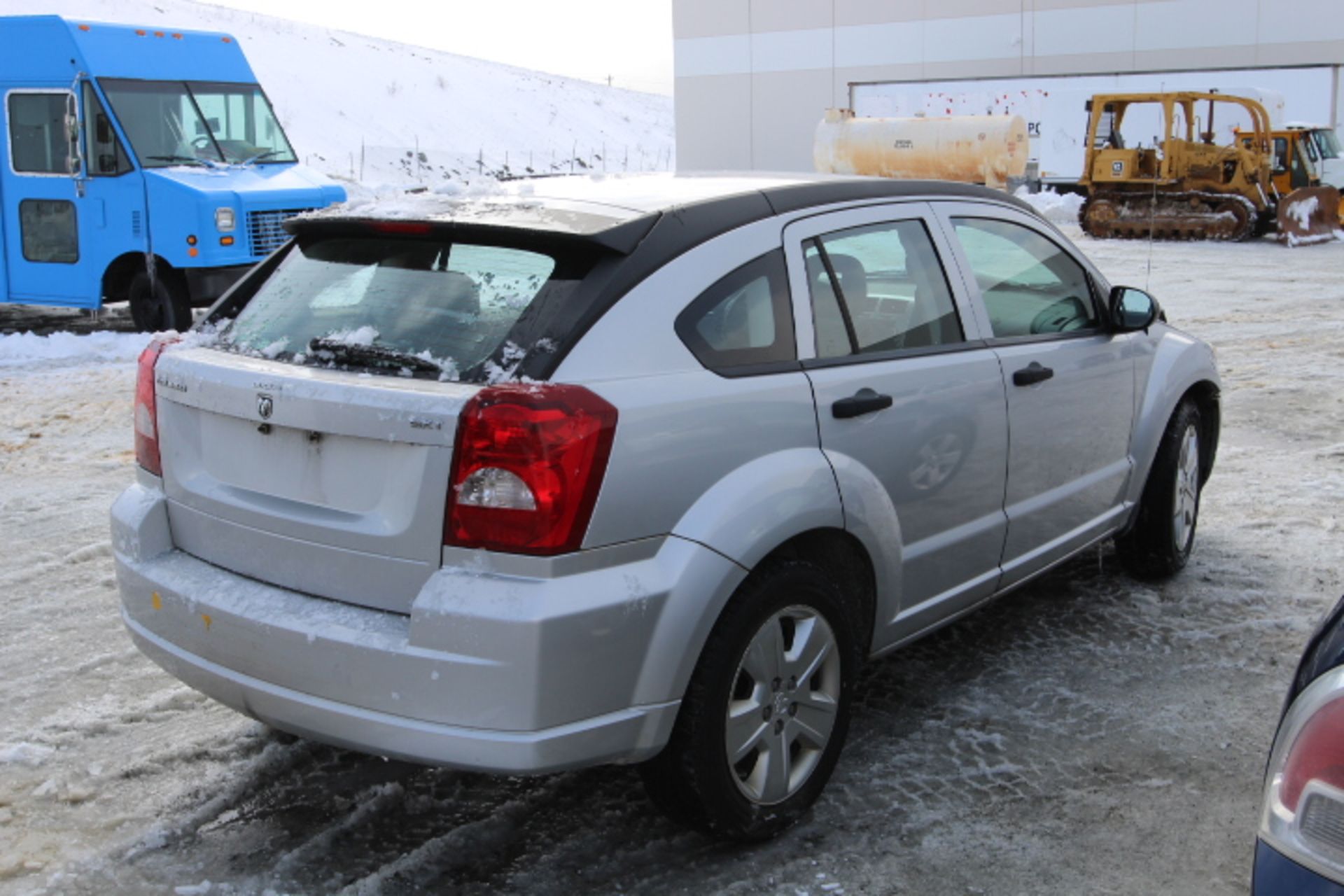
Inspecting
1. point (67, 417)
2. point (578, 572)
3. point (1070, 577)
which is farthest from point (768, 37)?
point (578, 572)

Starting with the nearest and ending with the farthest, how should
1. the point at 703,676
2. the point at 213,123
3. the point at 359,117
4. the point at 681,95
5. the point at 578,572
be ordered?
the point at 578,572 < the point at 703,676 < the point at 213,123 < the point at 681,95 < the point at 359,117

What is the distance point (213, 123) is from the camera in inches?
524

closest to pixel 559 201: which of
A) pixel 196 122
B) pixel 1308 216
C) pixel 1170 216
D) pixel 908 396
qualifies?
pixel 908 396

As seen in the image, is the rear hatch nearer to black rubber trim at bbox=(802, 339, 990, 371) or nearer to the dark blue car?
black rubber trim at bbox=(802, 339, 990, 371)

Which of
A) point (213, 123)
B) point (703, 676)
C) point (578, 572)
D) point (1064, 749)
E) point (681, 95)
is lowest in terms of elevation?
point (1064, 749)

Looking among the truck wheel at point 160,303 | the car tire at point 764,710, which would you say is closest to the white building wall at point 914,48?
the truck wheel at point 160,303

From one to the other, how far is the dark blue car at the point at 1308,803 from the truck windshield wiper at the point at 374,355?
1965 millimetres

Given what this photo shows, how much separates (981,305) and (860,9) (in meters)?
37.8

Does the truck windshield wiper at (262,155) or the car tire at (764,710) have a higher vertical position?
the truck windshield wiper at (262,155)

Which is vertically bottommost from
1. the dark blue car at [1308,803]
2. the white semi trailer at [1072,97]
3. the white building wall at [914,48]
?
the dark blue car at [1308,803]

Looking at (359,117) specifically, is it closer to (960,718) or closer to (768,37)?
(768,37)

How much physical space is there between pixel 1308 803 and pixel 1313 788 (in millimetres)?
27

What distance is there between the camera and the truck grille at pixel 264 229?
1261 centimetres

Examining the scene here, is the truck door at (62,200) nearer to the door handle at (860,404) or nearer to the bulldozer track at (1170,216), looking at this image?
the door handle at (860,404)
